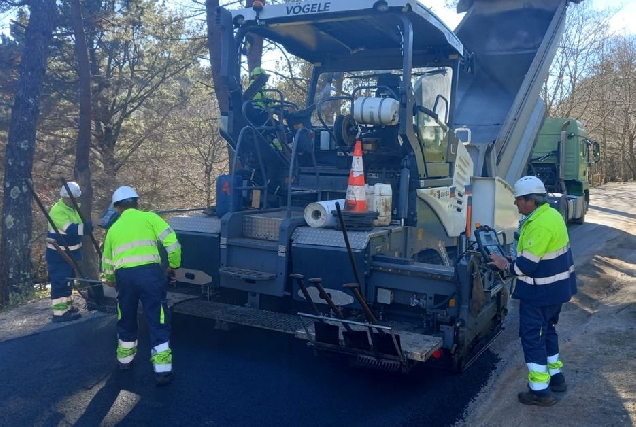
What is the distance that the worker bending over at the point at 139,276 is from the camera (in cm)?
457

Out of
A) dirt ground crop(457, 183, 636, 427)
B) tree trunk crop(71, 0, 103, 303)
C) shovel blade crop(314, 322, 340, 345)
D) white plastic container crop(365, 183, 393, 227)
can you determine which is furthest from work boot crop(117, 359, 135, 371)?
tree trunk crop(71, 0, 103, 303)

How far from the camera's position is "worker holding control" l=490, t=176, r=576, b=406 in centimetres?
410

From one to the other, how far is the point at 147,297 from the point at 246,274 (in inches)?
32.3

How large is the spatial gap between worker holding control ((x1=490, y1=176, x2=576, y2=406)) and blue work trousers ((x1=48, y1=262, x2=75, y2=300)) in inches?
179

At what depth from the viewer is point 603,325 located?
605 centimetres

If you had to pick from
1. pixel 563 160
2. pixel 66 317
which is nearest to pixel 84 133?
pixel 66 317

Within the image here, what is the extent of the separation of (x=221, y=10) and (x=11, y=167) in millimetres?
5322

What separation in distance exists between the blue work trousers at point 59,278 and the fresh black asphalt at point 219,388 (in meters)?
0.75

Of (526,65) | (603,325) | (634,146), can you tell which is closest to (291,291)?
(603,325)

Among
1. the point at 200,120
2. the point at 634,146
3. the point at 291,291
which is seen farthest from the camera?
the point at 634,146

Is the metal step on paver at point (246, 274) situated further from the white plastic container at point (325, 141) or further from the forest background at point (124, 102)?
the forest background at point (124, 102)

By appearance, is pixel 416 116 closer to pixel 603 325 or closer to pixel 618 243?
pixel 603 325

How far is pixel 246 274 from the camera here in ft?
16.3

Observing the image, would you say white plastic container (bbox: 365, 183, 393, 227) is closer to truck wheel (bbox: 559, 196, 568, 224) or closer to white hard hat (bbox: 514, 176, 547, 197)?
white hard hat (bbox: 514, 176, 547, 197)
